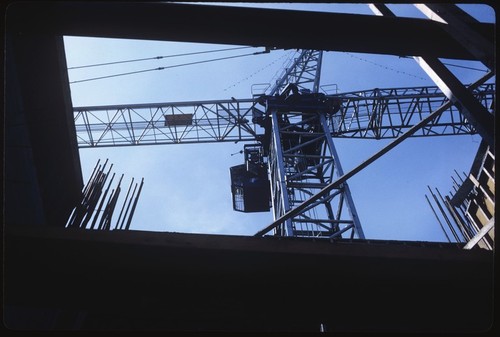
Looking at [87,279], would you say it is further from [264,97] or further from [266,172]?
[266,172]

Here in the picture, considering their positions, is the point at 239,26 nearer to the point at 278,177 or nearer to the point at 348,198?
the point at 348,198

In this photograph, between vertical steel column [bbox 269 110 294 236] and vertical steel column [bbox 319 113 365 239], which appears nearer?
vertical steel column [bbox 319 113 365 239]

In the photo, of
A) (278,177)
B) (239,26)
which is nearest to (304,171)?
(278,177)

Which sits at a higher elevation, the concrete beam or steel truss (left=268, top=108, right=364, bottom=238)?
steel truss (left=268, top=108, right=364, bottom=238)

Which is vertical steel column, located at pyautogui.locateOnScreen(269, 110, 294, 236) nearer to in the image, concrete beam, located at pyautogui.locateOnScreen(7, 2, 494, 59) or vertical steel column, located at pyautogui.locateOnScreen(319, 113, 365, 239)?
vertical steel column, located at pyautogui.locateOnScreen(319, 113, 365, 239)

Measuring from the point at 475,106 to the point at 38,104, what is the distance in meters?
4.51

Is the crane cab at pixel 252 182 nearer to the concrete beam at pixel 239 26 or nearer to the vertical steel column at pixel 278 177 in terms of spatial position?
the vertical steel column at pixel 278 177

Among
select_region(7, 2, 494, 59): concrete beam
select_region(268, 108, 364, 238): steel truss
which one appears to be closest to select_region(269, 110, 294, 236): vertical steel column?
select_region(268, 108, 364, 238): steel truss

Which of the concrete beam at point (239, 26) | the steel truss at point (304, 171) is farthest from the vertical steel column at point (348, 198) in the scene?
the concrete beam at point (239, 26)

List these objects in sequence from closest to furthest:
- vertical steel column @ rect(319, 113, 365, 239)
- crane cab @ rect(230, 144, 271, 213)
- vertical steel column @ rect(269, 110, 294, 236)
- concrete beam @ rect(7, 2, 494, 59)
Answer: concrete beam @ rect(7, 2, 494, 59) < vertical steel column @ rect(319, 113, 365, 239) < vertical steel column @ rect(269, 110, 294, 236) < crane cab @ rect(230, 144, 271, 213)

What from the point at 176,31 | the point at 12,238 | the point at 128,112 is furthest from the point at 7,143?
the point at 128,112

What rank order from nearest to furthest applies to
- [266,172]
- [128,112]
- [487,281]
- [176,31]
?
[487,281] → [176,31] → [266,172] → [128,112]

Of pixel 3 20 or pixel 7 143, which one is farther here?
pixel 7 143

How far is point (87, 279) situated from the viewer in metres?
2.49
